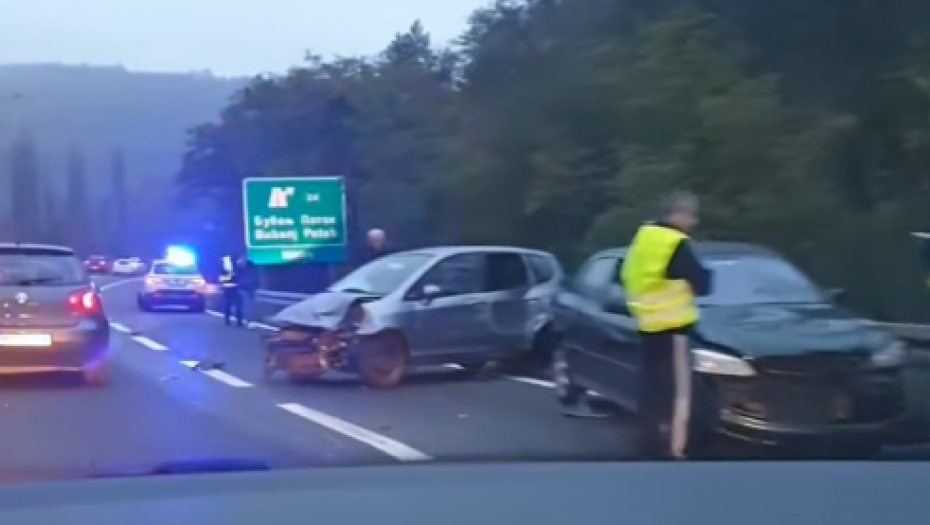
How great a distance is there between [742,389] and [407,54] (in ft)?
101

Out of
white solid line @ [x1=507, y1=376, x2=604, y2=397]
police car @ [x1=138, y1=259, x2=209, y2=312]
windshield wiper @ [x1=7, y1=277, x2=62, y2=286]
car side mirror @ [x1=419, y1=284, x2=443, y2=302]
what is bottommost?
police car @ [x1=138, y1=259, x2=209, y2=312]

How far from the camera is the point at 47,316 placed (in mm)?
16250

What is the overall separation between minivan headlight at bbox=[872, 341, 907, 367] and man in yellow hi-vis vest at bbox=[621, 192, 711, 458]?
1.17m

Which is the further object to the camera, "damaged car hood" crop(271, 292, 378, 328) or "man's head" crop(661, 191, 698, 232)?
"damaged car hood" crop(271, 292, 378, 328)

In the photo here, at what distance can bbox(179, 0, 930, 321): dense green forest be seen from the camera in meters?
23.7

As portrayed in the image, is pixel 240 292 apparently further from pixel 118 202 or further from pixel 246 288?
pixel 118 202

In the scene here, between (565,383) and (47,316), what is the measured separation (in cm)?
566

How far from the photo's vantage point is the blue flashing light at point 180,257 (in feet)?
118

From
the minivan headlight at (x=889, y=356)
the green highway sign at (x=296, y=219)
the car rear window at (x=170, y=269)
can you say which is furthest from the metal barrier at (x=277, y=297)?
the minivan headlight at (x=889, y=356)

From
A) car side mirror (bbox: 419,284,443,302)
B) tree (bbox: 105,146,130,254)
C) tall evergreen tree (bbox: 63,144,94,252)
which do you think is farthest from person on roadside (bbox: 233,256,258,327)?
car side mirror (bbox: 419,284,443,302)

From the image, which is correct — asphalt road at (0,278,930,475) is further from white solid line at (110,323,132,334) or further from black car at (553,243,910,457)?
white solid line at (110,323,132,334)

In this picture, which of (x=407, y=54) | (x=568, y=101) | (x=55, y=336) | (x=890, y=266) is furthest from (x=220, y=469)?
(x=407, y=54)

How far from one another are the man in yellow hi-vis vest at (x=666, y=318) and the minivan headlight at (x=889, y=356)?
46.1 inches

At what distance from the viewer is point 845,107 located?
80.6 feet
